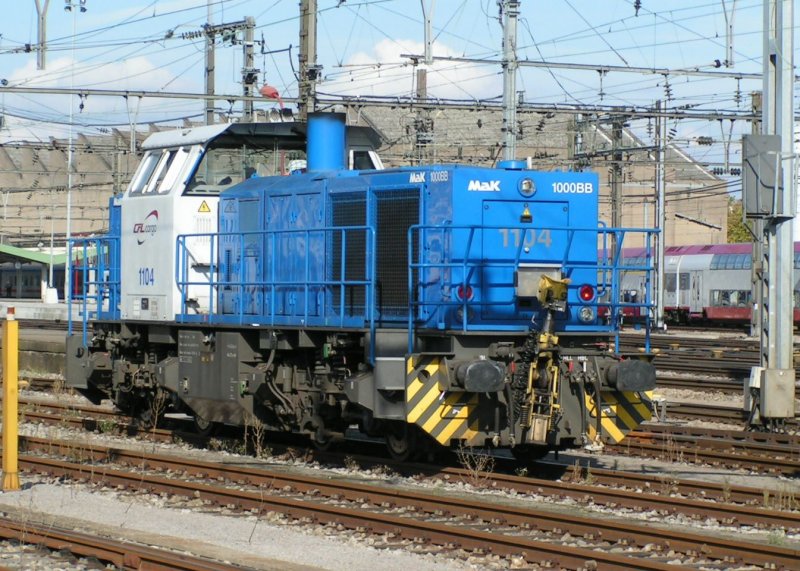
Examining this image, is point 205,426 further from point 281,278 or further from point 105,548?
point 105,548

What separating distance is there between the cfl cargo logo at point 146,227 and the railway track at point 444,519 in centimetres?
312

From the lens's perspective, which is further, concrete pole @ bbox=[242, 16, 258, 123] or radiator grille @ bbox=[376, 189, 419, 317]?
concrete pole @ bbox=[242, 16, 258, 123]

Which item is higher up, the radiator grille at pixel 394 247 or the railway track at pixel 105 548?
the radiator grille at pixel 394 247

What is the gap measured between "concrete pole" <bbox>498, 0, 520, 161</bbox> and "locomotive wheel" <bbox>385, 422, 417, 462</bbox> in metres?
10.6

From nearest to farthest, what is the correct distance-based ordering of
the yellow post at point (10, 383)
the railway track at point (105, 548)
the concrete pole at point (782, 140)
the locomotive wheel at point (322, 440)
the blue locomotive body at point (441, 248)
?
the railway track at point (105, 548) → the yellow post at point (10, 383) → the blue locomotive body at point (441, 248) → the locomotive wheel at point (322, 440) → the concrete pole at point (782, 140)

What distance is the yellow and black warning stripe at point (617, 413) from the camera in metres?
11.1

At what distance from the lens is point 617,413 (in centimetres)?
1135

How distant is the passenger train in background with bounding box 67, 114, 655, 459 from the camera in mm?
10828

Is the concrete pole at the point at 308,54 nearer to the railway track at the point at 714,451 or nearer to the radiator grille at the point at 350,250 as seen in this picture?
the radiator grille at the point at 350,250

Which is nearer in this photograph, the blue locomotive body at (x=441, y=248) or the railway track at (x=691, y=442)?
the blue locomotive body at (x=441, y=248)

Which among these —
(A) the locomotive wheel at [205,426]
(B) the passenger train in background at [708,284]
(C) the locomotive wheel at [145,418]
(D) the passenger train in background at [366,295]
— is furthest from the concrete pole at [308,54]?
(B) the passenger train in background at [708,284]

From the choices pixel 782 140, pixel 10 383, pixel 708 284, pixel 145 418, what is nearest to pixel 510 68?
pixel 782 140

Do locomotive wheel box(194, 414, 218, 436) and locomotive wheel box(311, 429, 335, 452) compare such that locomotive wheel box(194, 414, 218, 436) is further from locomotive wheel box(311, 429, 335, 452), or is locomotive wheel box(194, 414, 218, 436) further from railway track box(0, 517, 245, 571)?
railway track box(0, 517, 245, 571)

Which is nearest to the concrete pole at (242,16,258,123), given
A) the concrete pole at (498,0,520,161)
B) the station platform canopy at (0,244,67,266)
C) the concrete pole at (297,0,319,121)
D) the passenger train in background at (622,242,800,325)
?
the concrete pole at (297,0,319,121)
